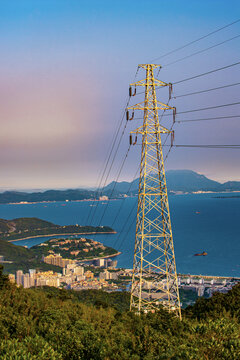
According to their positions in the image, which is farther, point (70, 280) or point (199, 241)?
point (199, 241)

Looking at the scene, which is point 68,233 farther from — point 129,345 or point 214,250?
point 129,345

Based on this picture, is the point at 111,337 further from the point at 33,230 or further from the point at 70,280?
the point at 33,230

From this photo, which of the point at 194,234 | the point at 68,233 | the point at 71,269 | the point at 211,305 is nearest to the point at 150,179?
the point at 211,305

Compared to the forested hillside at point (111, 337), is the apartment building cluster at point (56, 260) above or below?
below

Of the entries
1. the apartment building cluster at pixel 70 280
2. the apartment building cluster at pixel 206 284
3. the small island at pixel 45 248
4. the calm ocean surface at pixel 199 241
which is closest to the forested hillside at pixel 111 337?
the apartment building cluster at pixel 206 284

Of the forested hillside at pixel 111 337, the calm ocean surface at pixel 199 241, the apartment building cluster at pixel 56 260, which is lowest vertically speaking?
the apartment building cluster at pixel 56 260

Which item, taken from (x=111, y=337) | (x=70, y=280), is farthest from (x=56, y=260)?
(x=111, y=337)

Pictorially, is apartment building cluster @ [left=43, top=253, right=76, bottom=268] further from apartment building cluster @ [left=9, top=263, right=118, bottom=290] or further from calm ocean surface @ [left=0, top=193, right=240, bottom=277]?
calm ocean surface @ [left=0, top=193, right=240, bottom=277]

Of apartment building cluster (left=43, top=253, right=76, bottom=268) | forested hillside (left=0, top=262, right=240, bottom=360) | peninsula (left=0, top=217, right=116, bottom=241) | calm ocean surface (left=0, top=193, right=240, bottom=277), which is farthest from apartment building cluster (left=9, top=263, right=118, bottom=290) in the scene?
peninsula (left=0, top=217, right=116, bottom=241)

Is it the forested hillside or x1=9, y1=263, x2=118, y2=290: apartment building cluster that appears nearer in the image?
the forested hillside

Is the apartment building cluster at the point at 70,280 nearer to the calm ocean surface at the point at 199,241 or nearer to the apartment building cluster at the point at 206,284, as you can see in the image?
the apartment building cluster at the point at 206,284

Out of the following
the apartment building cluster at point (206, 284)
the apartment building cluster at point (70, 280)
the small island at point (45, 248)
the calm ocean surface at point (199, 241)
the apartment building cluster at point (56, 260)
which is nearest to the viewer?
the apartment building cluster at point (206, 284)
